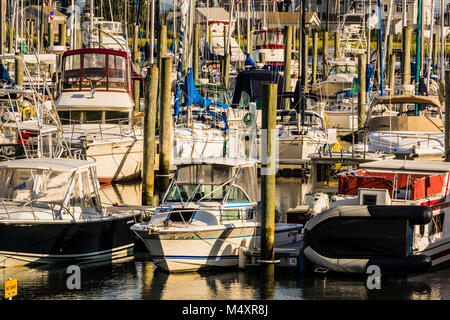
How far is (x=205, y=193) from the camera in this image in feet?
64.0

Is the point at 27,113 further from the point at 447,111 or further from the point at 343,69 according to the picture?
the point at 343,69

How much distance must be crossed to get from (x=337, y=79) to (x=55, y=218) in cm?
3925

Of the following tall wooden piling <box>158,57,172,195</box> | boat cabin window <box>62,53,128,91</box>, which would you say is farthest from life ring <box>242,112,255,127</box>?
boat cabin window <box>62,53,128,91</box>

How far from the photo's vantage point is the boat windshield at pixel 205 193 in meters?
19.4

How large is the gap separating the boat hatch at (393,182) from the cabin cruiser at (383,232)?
0.04 meters

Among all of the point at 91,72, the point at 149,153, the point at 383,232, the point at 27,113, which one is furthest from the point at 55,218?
the point at 27,113

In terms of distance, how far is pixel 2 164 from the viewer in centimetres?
1980

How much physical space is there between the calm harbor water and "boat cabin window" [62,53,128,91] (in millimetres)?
12362

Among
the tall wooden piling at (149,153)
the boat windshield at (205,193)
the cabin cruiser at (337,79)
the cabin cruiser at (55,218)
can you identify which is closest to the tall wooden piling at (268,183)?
the boat windshield at (205,193)

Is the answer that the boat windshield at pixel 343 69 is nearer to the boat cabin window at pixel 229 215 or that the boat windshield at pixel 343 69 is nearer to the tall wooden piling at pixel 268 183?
the boat cabin window at pixel 229 215
